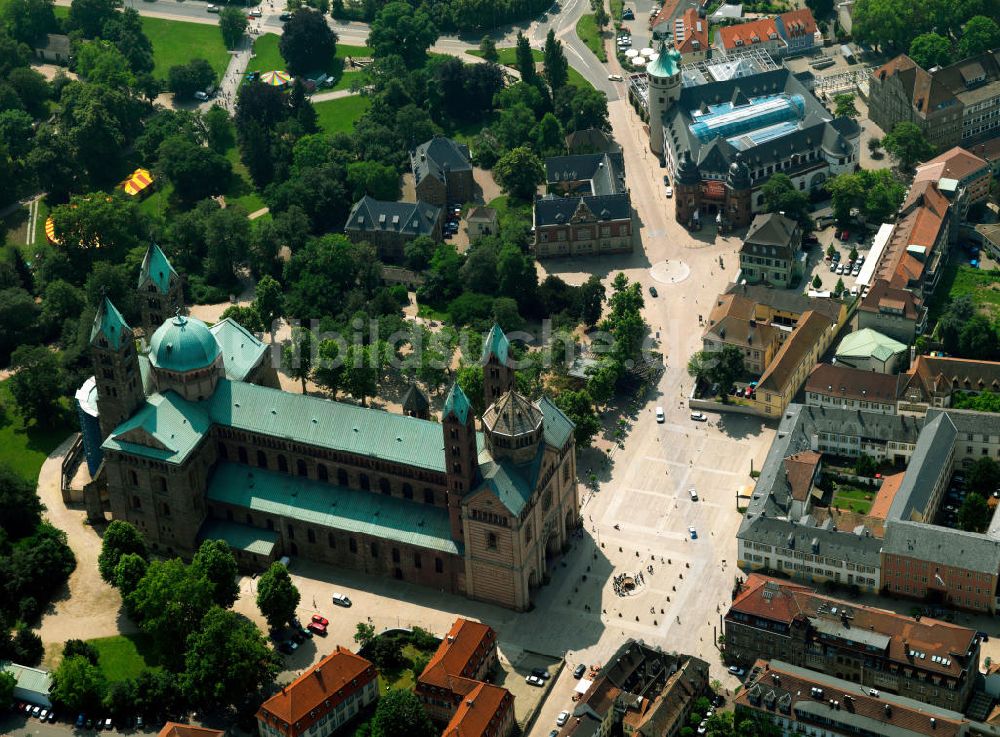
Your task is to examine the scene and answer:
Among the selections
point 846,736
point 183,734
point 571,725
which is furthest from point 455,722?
point 846,736

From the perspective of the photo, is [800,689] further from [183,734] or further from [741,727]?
[183,734]

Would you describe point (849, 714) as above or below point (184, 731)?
above

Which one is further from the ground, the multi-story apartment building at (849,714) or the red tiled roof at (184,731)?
the multi-story apartment building at (849,714)

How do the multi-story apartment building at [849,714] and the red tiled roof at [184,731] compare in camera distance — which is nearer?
the multi-story apartment building at [849,714]

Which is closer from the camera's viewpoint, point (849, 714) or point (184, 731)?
point (849, 714)

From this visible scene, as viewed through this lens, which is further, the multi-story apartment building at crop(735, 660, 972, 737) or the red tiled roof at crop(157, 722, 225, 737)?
the red tiled roof at crop(157, 722, 225, 737)

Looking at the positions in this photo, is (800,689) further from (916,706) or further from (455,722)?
(455,722)

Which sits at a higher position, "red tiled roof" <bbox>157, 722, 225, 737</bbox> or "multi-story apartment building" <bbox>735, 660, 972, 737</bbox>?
"multi-story apartment building" <bbox>735, 660, 972, 737</bbox>

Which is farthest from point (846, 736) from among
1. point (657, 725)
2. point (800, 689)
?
point (657, 725)
